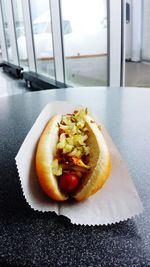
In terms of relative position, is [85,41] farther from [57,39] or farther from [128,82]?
[128,82]

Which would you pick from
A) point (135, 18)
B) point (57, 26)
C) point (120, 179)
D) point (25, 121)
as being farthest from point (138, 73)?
point (120, 179)

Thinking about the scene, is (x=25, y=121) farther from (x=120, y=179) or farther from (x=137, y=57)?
(x=137, y=57)

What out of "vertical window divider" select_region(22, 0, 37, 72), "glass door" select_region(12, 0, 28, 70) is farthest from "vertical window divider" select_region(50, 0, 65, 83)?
"glass door" select_region(12, 0, 28, 70)

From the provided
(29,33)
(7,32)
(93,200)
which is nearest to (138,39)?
(29,33)

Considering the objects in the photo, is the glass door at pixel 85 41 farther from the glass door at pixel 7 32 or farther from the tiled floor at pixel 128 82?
the glass door at pixel 7 32

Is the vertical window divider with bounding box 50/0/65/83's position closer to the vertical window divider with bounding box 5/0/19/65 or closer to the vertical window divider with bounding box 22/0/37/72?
the vertical window divider with bounding box 22/0/37/72

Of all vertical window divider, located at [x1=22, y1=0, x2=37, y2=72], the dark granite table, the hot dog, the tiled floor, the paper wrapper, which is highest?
vertical window divider, located at [x1=22, y1=0, x2=37, y2=72]

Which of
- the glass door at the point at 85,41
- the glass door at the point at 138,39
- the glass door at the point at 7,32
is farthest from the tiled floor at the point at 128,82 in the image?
the glass door at the point at 7,32
